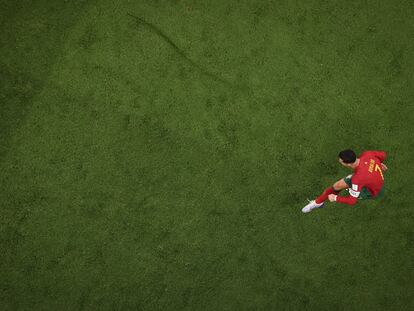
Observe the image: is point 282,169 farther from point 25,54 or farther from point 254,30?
point 25,54

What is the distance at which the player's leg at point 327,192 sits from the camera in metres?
3.99

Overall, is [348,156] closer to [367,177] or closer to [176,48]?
[367,177]

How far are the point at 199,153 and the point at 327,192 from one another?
4.68 feet

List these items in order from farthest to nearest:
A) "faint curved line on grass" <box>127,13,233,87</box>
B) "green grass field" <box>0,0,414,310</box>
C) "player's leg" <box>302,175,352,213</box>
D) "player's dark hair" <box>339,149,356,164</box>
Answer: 1. "faint curved line on grass" <box>127,13,233,87</box>
2. "green grass field" <box>0,0,414,310</box>
3. "player's leg" <box>302,175,352,213</box>
4. "player's dark hair" <box>339,149,356,164</box>

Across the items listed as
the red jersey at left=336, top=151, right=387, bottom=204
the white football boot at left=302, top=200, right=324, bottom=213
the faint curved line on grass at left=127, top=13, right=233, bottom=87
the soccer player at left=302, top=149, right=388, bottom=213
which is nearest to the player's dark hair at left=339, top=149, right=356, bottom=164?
the soccer player at left=302, top=149, right=388, bottom=213

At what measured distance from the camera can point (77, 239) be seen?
4.22 meters

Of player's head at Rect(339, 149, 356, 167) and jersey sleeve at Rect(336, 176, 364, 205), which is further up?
player's head at Rect(339, 149, 356, 167)

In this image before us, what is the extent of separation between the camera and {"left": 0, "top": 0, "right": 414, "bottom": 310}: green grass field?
4.21m

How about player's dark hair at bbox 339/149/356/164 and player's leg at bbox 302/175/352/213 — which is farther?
player's leg at bbox 302/175/352/213

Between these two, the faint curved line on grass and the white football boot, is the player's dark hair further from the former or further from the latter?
the faint curved line on grass

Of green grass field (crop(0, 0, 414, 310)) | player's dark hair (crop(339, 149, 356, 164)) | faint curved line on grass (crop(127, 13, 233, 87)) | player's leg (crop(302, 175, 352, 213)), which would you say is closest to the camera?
player's dark hair (crop(339, 149, 356, 164))

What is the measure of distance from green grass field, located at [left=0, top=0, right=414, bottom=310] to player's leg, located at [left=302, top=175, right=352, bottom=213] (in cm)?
15

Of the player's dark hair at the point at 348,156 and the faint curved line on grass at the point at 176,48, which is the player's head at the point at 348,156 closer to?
the player's dark hair at the point at 348,156

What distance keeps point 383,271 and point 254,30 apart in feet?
10.2
